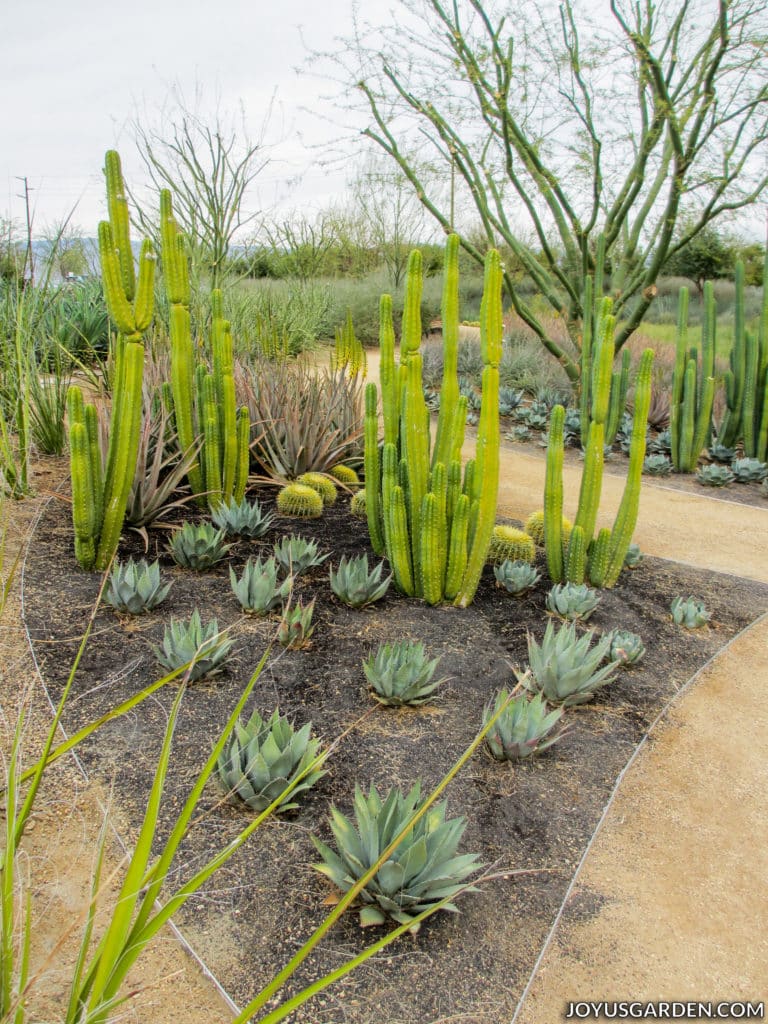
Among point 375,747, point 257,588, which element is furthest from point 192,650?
point 375,747

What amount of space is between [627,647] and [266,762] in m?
1.72

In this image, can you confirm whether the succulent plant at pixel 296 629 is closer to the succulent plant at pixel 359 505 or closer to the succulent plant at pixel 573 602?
the succulent plant at pixel 573 602

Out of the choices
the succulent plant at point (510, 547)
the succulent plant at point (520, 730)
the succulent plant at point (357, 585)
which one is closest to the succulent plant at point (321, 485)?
the succulent plant at point (510, 547)

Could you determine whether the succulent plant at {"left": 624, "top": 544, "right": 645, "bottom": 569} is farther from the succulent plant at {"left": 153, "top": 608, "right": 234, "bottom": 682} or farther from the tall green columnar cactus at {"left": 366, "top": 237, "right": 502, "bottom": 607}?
the succulent plant at {"left": 153, "top": 608, "right": 234, "bottom": 682}

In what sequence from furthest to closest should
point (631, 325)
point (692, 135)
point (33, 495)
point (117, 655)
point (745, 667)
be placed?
point (631, 325) < point (692, 135) < point (33, 495) < point (745, 667) < point (117, 655)

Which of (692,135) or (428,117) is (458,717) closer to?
(692,135)

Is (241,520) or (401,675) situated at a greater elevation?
(241,520)

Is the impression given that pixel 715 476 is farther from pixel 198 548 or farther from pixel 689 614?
pixel 198 548

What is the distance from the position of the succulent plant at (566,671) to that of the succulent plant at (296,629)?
0.91m

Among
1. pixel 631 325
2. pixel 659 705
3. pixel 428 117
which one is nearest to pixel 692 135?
pixel 631 325

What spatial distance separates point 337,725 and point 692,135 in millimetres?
7324

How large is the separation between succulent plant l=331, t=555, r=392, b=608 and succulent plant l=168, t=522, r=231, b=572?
647 millimetres

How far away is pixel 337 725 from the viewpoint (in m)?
2.74

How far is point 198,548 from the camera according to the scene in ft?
12.5
